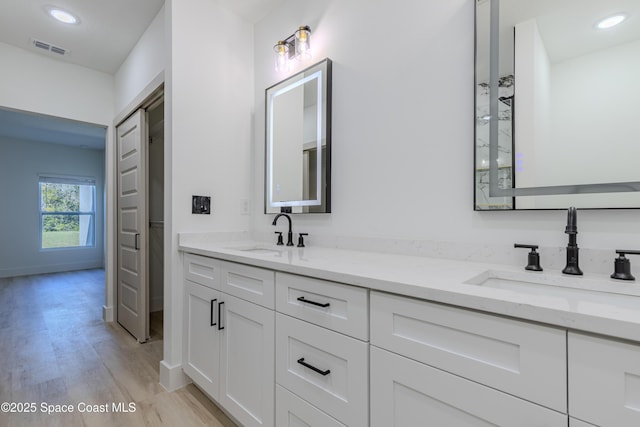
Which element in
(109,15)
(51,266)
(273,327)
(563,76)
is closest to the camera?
(563,76)

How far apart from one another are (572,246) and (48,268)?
7.75 metres

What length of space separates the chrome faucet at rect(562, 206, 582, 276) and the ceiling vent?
394cm

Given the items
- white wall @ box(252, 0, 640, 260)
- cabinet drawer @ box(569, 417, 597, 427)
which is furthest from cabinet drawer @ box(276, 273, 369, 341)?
white wall @ box(252, 0, 640, 260)

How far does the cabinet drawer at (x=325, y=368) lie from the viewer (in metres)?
0.95

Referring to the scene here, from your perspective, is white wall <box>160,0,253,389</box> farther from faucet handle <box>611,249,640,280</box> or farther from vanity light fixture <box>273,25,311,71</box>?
faucet handle <box>611,249,640,280</box>

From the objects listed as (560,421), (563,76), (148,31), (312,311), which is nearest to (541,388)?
(560,421)

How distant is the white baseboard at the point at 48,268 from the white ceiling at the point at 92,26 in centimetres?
461

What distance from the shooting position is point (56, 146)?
231 inches

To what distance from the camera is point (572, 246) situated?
3.22 feet

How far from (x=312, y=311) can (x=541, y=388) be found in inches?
26.6

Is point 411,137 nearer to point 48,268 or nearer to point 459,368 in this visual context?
point 459,368

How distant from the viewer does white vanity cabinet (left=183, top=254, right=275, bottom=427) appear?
1.30m

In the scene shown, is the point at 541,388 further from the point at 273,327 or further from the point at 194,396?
the point at 194,396

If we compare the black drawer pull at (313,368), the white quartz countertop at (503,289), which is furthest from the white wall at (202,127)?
the black drawer pull at (313,368)
